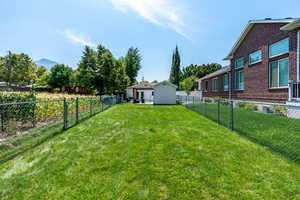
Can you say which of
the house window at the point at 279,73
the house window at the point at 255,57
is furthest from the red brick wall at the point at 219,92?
the house window at the point at 279,73

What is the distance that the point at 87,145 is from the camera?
12.6ft

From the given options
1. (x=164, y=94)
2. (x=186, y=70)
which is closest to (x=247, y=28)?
(x=164, y=94)

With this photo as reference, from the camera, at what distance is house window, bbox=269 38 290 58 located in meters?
7.68

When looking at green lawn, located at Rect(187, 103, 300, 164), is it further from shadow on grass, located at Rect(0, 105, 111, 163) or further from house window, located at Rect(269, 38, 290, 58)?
shadow on grass, located at Rect(0, 105, 111, 163)

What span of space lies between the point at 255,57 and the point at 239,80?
2.57 m

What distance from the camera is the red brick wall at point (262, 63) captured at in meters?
7.20

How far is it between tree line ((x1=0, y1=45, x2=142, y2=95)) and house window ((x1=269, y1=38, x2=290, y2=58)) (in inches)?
664

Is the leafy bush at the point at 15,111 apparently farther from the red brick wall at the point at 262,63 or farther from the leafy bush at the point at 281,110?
the red brick wall at the point at 262,63

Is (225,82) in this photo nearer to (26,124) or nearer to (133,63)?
(26,124)

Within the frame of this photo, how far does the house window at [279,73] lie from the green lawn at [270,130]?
4.28 meters

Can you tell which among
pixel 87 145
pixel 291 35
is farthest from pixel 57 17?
pixel 291 35

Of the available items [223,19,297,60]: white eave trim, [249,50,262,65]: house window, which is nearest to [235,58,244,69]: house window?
[223,19,297,60]: white eave trim

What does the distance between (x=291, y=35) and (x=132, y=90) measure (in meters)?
22.4

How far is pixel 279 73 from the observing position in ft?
26.8
